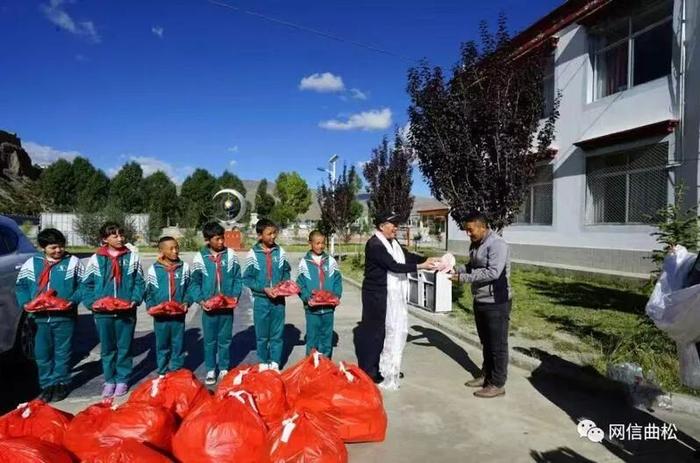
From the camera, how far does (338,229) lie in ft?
71.3

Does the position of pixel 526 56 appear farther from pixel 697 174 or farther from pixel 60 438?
pixel 60 438

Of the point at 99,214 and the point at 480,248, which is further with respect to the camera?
the point at 99,214

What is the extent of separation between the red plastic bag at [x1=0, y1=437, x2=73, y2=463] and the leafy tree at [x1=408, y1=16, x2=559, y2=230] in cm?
667

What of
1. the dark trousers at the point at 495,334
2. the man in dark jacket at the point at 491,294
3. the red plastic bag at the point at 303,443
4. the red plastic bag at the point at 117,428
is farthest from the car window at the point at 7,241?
the dark trousers at the point at 495,334

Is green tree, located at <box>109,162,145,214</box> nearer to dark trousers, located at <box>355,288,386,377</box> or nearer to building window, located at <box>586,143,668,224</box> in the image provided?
building window, located at <box>586,143,668,224</box>

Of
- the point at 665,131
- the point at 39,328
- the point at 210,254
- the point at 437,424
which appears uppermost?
the point at 665,131

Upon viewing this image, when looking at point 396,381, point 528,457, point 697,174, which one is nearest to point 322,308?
point 396,381

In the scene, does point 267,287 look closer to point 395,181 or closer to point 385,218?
point 385,218

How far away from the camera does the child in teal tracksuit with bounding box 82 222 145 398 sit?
481cm

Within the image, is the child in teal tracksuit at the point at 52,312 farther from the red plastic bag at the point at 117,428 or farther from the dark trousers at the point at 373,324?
the dark trousers at the point at 373,324

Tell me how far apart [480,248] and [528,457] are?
196 centimetres

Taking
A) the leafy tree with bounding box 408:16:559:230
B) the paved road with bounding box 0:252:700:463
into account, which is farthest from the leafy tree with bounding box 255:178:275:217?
the paved road with bounding box 0:252:700:463

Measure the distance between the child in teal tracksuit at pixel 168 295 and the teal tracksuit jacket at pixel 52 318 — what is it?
0.70 m

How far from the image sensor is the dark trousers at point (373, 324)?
496 cm
